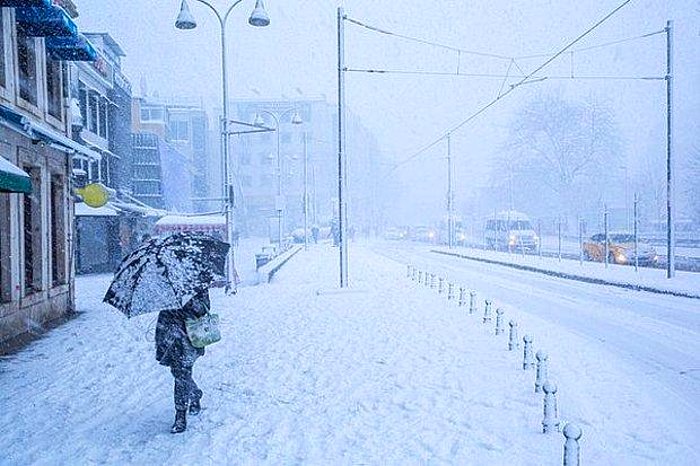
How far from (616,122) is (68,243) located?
167 ft

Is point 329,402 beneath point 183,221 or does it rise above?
beneath

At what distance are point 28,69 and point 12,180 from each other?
604 cm

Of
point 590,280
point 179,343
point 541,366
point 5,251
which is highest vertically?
point 5,251

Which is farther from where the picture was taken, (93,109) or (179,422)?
(93,109)

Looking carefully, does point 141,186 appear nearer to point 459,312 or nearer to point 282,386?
point 459,312

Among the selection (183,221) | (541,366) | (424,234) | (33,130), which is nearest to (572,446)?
(541,366)

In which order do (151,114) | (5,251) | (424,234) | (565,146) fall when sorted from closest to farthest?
(5,251) → (565,146) → (151,114) → (424,234)

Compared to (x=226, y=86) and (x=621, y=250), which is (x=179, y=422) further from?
(x=621, y=250)

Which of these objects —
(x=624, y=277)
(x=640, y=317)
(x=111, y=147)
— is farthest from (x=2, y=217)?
(x=111, y=147)

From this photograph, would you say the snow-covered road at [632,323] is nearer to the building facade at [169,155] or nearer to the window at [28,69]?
the window at [28,69]

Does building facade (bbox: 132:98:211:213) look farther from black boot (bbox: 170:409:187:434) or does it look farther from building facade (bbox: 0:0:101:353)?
black boot (bbox: 170:409:187:434)

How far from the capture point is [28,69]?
1150 centimetres

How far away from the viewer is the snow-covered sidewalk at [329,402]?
187 inches

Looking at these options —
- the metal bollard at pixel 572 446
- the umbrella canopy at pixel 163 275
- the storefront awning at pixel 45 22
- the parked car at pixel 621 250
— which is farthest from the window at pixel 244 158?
the metal bollard at pixel 572 446
